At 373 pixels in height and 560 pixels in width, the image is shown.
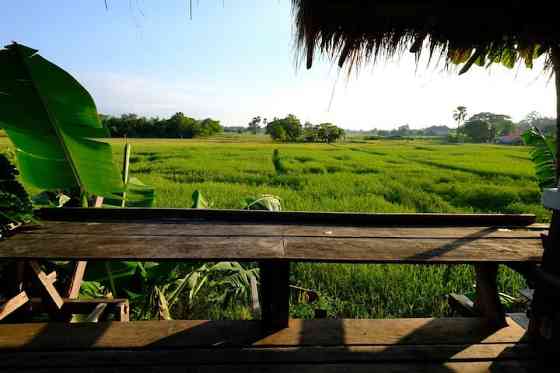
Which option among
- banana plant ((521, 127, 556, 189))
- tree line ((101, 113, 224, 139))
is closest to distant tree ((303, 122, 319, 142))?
tree line ((101, 113, 224, 139))

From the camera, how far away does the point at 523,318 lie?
1.52 metres

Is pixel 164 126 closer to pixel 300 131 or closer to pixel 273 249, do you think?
pixel 300 131

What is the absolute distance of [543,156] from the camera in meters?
2.40

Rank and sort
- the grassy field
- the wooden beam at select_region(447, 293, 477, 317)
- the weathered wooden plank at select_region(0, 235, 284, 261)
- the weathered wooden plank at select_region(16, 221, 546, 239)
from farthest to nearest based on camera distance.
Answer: the grassy field, the wooden beam at select_region(447, 293, 477, 317), the weathered wooden plank at select_region(16, 221, 546, 239), the weathered wooden plank at select_region(0, 235, 284, 261)

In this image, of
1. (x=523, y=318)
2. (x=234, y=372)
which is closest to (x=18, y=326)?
(x=234, y=372)

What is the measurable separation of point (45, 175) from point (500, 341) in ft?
6.76

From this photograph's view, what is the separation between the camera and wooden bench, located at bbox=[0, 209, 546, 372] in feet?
3.75

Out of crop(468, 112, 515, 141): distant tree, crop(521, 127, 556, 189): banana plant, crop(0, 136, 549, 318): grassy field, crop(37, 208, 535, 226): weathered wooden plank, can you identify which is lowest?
crop(0, 136, 549, 318): grassy field

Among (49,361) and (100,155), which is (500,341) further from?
(100,155)

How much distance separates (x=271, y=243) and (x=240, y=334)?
39 cm

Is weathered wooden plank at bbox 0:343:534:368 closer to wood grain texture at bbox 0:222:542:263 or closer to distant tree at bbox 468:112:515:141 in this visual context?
wood grain texture at bbox 0:222:542:263

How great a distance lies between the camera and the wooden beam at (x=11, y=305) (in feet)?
4.44

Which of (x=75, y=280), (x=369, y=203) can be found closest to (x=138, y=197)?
(x=75, y=280)

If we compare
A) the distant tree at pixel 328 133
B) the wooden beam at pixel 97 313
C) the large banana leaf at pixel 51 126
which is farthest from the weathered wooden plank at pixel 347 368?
the distant tree at pixel 328 133
